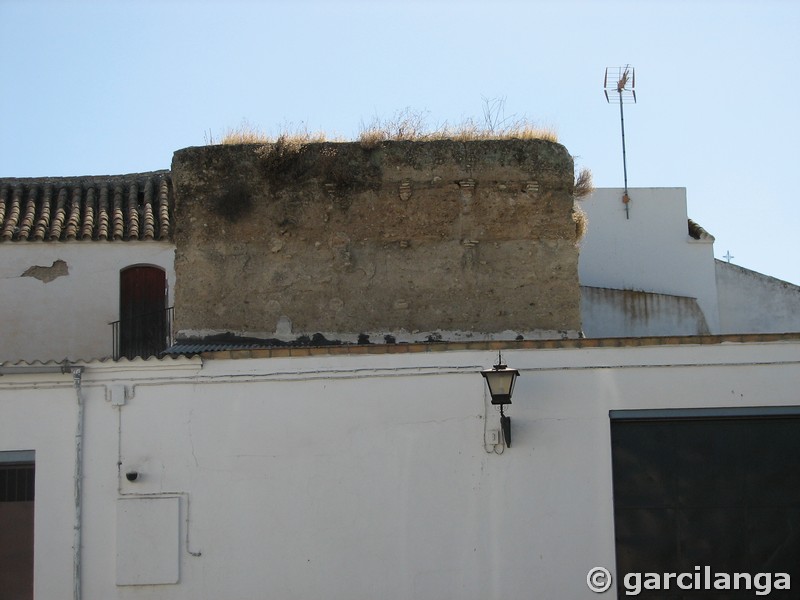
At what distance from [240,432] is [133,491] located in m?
1.25

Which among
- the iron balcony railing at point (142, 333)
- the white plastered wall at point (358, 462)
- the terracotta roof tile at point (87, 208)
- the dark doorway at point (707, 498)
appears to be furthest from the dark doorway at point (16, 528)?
the terracotta roof tile at point (87, 208)

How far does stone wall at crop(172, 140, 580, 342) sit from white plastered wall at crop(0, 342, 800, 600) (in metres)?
4.36

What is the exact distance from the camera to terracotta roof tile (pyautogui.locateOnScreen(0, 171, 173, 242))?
18.8 metres

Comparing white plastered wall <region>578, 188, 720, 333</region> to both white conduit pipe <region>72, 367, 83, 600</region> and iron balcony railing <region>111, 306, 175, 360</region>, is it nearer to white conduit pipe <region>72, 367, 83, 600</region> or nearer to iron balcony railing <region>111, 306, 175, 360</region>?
iron balcony railing <region>111, 306, 175, 360</region>

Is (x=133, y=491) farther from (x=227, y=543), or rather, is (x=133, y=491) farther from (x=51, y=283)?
(x=51, y=283)

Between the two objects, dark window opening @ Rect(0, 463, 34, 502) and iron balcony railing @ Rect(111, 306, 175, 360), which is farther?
iron balcony railing @ Rect(111, 306, 175, 360)

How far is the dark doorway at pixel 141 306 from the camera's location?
1900 cm

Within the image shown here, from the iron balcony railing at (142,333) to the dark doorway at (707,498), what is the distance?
10062 millimetres

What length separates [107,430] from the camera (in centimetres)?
1124

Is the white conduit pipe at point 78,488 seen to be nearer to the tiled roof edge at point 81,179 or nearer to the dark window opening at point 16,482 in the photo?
the dark window opening at point 16,482

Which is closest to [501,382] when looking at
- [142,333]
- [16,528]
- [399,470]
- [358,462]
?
[399,470]

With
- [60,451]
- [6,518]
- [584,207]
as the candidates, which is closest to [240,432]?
[60,451]

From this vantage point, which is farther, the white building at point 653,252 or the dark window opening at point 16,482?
the white building at point 653,252

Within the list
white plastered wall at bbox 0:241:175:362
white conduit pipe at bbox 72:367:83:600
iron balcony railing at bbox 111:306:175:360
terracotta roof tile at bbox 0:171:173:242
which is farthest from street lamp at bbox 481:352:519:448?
terracotta roof tile at bbox 0:171:173:242
